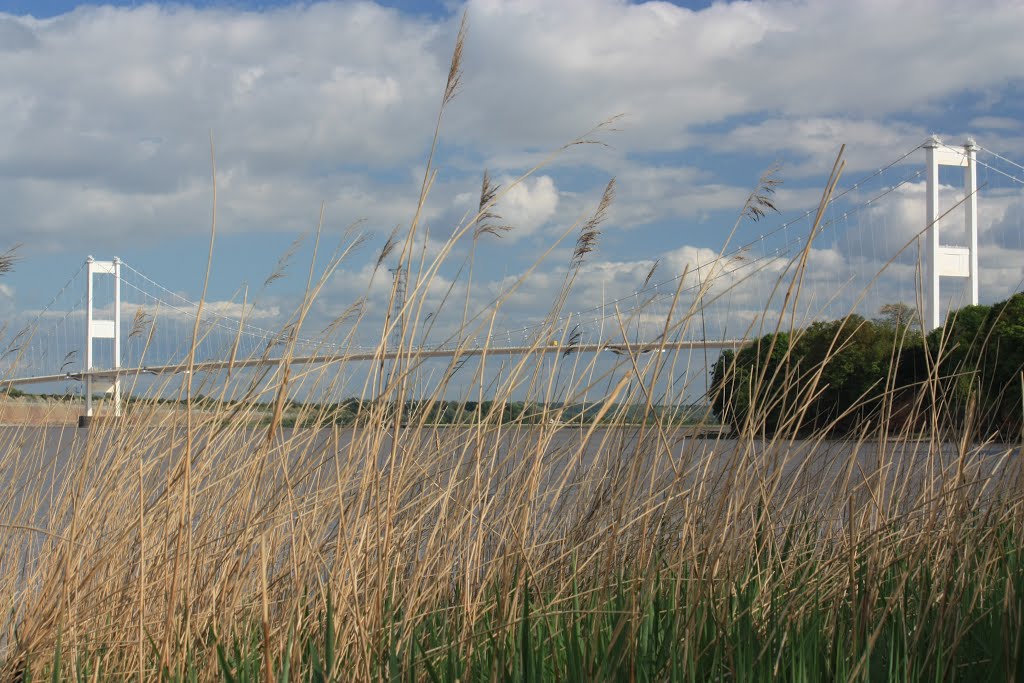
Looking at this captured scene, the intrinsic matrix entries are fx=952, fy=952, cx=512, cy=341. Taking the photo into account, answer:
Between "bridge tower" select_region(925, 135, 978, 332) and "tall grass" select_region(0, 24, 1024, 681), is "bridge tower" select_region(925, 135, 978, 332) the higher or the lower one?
the higher one

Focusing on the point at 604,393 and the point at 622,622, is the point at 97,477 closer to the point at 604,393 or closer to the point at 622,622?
the point at 604,393

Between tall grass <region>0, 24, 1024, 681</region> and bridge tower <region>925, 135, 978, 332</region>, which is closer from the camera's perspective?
tall grass <region>0, 24, 1024, 681</region>

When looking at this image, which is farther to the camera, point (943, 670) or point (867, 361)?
point (867, 361)

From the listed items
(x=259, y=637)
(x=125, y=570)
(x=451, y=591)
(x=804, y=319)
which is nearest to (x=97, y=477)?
(x=125, y=570)

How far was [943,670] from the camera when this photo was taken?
4.62 feet

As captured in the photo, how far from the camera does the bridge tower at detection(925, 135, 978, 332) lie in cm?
1864

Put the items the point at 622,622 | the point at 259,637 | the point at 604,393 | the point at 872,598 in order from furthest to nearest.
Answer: the point at 604,393
the point at 259,637
the point at 872,598
the point at 622,622

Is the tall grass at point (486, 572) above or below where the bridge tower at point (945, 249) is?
below

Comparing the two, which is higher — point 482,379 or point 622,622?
point 482,379

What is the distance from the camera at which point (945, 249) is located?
18.9m

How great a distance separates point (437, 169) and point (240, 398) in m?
0.81

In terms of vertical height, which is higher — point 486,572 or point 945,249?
point 945,249

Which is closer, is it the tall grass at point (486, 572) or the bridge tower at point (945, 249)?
the tall grass at point (486, 572)

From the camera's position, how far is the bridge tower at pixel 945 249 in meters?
18.6
